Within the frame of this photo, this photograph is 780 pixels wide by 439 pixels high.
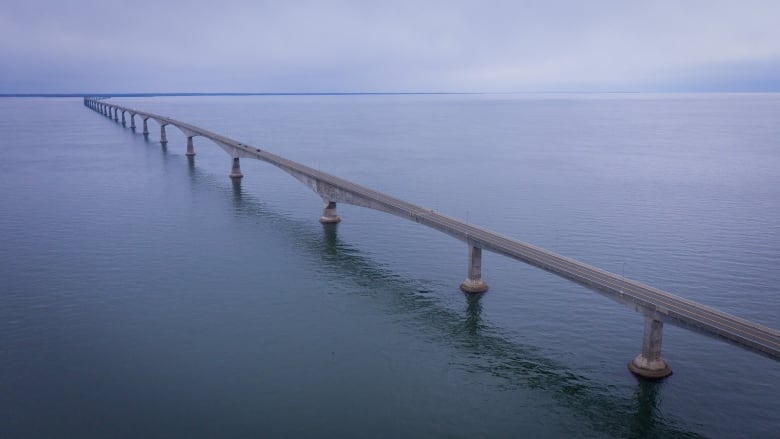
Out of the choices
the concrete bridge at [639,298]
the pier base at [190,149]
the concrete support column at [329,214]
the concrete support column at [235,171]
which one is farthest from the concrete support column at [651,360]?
the pier base at [190,149]

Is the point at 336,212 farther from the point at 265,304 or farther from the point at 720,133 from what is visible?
the point at 720,133

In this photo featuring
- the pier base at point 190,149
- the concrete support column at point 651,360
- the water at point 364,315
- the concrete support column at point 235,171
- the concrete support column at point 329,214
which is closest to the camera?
the water at point 364,315

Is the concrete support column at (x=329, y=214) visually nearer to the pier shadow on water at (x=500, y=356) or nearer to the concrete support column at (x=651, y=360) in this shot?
the pier shadow on water at (x=500, y=356)

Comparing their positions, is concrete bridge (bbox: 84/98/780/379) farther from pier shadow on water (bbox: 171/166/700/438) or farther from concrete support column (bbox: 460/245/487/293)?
pier shadow on water (bbox: 171/166/700/438)

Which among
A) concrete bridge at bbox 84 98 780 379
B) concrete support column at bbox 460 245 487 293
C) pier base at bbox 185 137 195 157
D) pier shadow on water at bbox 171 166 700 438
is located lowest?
pier shadow on water at bbox 171 166 700 438

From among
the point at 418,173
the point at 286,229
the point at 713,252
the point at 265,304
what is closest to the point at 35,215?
the point at 286,229

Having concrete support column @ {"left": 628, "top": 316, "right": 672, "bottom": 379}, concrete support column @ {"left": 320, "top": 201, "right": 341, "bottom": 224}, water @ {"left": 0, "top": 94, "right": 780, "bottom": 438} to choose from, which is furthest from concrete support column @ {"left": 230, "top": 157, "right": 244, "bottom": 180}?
concrete support column @ {"left": 628, "top": 316, "right": 672, "bottom": 379}

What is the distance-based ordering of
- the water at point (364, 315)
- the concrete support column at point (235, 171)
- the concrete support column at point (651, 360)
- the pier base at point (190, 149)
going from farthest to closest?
the pier base at point (190, 149) < the concrete support column at point (235, 171) < the concrete support column at point (651, 360) < the water at point (364, 315)
